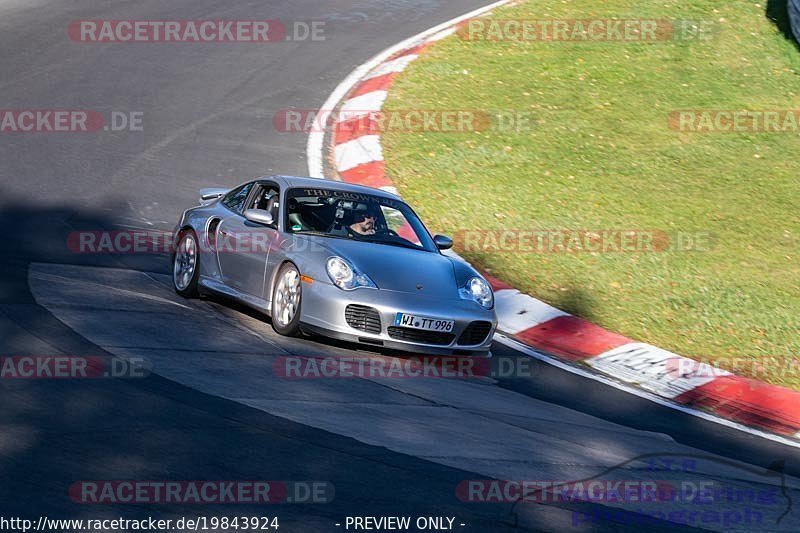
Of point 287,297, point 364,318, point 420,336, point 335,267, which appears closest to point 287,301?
point 287,297

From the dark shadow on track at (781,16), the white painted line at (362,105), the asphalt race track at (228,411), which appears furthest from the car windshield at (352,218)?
the dark shadow on track at (781,16)

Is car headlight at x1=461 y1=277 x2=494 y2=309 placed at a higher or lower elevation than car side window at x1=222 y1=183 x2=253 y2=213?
lower

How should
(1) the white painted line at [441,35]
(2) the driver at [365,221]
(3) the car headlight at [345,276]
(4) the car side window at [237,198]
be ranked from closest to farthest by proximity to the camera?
(3) the car headlight at [345,276] → (2) the driver at [365,221] → (4) the car side window at [237,198] → (1) the white painted line at [441,35]

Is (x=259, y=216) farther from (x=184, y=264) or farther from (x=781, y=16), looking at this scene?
(x=781, y=16)

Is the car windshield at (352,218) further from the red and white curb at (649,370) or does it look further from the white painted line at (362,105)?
the white painted line at (362,105)

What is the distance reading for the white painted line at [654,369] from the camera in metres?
9.65

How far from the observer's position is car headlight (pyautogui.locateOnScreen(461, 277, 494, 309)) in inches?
363

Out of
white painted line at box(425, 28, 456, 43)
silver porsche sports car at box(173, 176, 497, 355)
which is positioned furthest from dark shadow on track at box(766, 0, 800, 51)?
silver porsche sports car at box(173, 176, 497, 355)

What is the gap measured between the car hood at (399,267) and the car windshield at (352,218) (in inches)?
10.5

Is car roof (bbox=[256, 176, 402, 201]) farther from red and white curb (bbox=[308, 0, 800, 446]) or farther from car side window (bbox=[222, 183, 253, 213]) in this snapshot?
red and white curb (bbox=[308, 0, 800, 446])

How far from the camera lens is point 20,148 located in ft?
46.1

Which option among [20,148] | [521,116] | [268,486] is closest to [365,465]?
[268,486]

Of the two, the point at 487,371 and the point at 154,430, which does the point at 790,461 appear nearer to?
the point at 487,371

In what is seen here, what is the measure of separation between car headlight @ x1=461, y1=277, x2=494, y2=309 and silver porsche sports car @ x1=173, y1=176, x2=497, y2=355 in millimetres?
11
